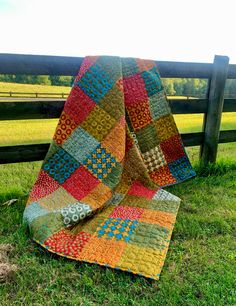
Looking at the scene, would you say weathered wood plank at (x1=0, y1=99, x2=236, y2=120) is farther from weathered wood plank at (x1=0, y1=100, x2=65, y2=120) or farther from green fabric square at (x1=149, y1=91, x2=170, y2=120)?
green fabric square at (x1=149, y1=91, x2=170, y2=120)

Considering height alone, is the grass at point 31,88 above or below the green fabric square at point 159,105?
above

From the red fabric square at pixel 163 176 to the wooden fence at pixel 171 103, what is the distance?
0.47 metres

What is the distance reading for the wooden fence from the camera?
7.29 feet

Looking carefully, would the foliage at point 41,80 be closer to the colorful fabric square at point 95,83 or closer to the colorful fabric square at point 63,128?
the colorful fabric square at point 95,83

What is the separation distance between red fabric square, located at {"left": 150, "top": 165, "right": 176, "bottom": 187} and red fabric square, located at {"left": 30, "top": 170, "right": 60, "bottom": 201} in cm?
90

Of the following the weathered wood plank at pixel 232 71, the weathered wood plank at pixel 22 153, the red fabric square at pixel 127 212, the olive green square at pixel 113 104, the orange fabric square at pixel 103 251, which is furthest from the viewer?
the weathered wood plank at pixel 232 71

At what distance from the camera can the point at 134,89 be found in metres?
2.47

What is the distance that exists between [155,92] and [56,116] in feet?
2.93

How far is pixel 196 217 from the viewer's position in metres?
2.01

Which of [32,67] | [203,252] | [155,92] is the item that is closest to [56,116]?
[32,67]

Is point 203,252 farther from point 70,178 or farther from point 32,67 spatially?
point 32,67

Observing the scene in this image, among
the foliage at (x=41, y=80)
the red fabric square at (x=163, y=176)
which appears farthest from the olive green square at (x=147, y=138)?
the foliage at (x=41, y=80)

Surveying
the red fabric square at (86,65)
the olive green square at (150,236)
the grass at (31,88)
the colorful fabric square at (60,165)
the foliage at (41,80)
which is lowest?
the olive green square at (150,236)

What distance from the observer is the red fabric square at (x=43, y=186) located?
2.04m
